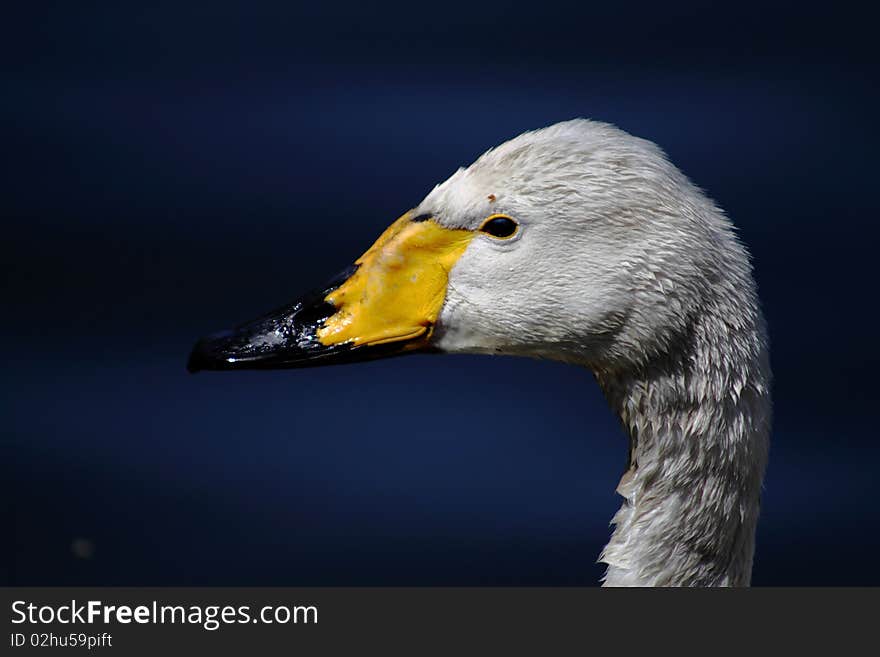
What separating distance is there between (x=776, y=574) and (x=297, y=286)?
2218mm

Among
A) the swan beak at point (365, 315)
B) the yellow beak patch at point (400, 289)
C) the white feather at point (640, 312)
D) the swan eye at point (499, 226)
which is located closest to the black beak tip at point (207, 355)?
the swan beak at point (365, 315)

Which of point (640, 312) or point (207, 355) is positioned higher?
point (207, 355)

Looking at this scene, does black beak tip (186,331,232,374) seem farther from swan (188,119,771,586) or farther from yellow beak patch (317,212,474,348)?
yellow beak patch (317,212,474,348)

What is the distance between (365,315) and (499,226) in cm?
42

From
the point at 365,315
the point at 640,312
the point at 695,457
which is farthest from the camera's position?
the point at 365,315

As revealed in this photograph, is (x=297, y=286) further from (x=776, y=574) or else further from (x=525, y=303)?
(x=525, y=303)

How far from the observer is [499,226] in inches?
137

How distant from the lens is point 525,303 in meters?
3.50

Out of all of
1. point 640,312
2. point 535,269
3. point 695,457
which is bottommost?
point 695,457

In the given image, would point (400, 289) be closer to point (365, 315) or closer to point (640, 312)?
point (365, 315)

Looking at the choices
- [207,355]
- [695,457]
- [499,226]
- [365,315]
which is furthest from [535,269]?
[207,355]

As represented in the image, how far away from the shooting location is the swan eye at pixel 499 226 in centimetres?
347

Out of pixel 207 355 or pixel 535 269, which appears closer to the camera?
pixel 535 269
